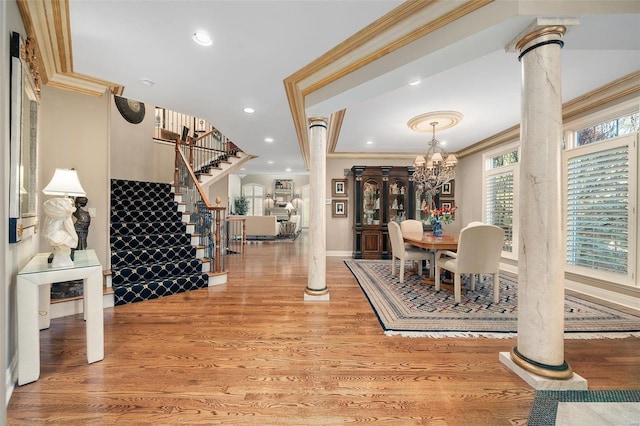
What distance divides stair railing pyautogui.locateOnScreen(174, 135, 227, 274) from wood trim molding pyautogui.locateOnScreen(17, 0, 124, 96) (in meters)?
1.93

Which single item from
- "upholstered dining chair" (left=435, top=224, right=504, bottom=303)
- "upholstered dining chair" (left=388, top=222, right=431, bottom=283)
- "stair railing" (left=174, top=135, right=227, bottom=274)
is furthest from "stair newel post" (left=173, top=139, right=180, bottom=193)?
"upholstered dining chair" (left=435, top=224, right=504, bottom=303)

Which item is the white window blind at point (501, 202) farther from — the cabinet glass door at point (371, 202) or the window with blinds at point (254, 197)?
the window with blinds at point (254, 197)

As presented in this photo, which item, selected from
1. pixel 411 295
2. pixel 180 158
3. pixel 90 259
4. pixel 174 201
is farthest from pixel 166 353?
pixel 180 158

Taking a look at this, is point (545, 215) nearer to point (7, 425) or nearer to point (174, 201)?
point (7, 425)

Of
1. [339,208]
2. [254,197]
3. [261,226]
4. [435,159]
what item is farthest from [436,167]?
[254,197]

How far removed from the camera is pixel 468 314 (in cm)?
288

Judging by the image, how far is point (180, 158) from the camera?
5.42 m

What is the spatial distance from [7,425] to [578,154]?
629 cm

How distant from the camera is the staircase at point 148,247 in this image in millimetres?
3332

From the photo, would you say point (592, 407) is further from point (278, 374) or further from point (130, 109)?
point (130, 109)

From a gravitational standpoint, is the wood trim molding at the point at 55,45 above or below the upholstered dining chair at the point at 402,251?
above

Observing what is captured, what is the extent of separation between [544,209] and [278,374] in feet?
7.08

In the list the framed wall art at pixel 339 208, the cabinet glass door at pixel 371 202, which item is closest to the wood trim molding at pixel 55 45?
Result: the framed wall art at pixel 339 208

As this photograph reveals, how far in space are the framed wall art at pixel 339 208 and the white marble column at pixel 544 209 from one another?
5.13m
